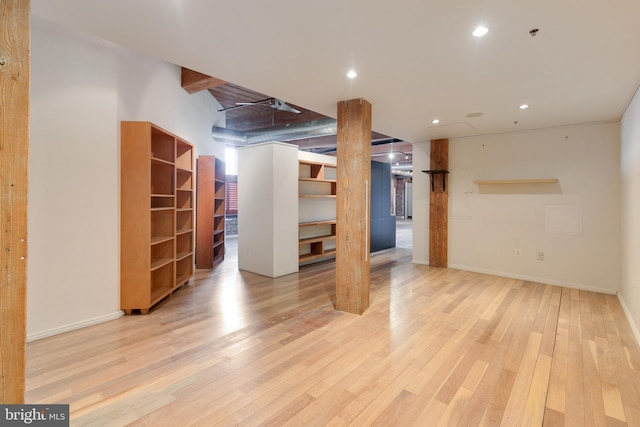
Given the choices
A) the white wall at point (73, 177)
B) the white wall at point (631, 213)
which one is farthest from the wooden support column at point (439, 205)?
the white wall at point (73, 177)

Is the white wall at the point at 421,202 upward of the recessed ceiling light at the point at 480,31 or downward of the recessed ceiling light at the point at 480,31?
downward

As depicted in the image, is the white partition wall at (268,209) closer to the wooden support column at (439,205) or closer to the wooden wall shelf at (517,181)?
the wooden support column at (439,205)

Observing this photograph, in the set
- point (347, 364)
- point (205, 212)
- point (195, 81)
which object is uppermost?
point (195, 81)

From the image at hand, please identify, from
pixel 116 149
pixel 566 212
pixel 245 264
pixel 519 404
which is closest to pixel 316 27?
pixel 116 149

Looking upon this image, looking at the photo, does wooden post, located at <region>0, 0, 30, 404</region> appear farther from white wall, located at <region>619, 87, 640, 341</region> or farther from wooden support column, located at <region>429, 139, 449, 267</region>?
wooden support column, located at <region>429, 139, 449, 267</region>

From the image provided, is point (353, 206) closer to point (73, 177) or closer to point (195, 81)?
point (73, 177)

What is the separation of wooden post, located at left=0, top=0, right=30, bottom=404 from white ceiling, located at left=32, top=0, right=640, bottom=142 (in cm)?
94

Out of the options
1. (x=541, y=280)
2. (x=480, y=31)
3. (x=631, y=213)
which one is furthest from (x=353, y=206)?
(x=541, y=280)

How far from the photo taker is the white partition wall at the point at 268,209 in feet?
16.5

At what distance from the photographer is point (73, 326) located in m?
2.97

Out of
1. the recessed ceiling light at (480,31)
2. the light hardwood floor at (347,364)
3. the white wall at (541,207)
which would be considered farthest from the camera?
the white wall at (541,207)

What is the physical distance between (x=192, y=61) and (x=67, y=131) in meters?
1.49

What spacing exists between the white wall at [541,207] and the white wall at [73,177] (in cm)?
553

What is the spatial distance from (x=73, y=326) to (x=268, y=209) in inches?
114
